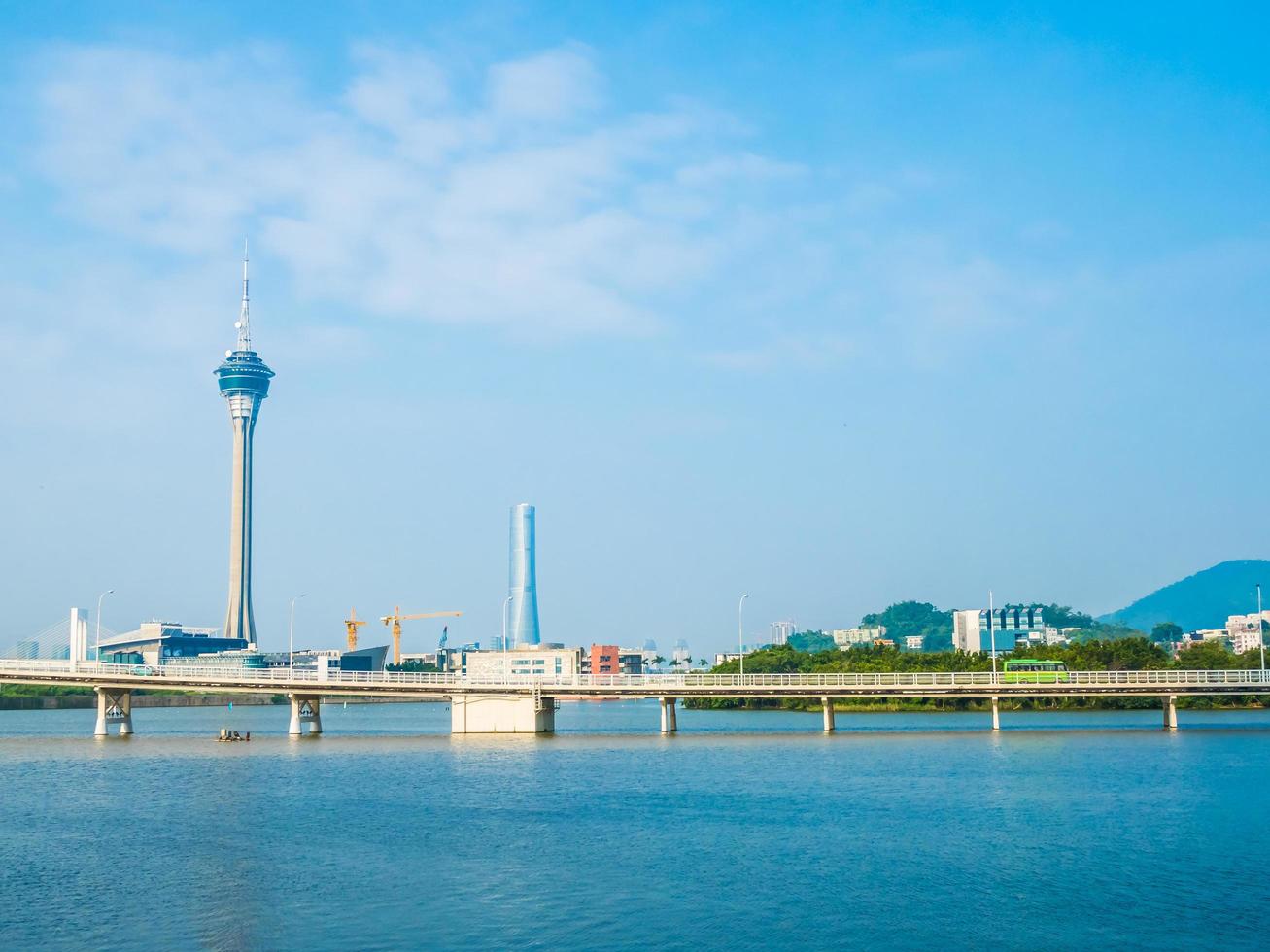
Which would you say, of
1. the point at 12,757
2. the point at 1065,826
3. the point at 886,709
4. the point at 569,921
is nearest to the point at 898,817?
the point at 1065,826

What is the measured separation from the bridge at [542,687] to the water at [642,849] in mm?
11720

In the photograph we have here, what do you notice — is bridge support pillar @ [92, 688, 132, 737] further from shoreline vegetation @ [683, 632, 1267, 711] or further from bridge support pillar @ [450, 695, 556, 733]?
shoreline vegetation @ [683, 632, 1267, 711]

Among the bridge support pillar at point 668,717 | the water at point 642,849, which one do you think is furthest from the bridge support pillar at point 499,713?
the water at point 642,849

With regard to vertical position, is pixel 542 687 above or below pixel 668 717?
above

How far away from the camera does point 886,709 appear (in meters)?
166

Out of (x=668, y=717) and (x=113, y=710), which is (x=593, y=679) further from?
(x=113, y=710)

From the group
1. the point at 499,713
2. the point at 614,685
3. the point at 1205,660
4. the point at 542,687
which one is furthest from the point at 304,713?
the point at 1205,660

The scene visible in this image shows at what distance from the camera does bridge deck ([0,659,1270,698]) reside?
10769cm

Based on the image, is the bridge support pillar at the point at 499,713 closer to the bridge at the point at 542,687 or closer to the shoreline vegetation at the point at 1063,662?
the bridge at the point at 542,687

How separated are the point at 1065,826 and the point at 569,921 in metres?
27.8

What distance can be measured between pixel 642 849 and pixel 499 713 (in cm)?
6191

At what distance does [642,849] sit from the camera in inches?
2045

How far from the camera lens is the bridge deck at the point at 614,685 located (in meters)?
108

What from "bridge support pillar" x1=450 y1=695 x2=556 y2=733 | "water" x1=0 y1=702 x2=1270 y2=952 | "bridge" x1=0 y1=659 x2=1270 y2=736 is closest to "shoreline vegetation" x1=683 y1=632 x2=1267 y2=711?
"bridge" x1=0 y1=659 x2=1270 y2=736
